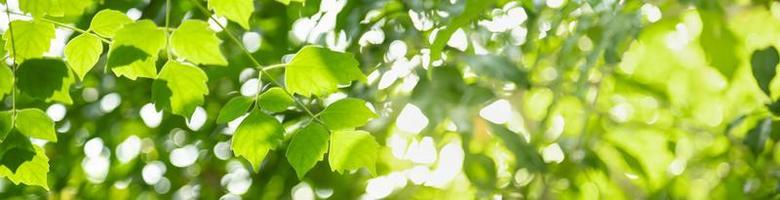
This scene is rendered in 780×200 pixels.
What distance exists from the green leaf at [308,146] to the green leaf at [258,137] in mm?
16

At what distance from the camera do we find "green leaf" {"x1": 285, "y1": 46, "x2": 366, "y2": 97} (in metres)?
0.92

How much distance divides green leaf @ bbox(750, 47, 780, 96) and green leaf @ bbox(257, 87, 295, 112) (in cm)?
60

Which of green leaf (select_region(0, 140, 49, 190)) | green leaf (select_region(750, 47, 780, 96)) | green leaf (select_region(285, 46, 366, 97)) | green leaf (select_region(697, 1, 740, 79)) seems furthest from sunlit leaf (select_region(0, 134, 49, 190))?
green leaf (select_region(697, 1, 740, 79))

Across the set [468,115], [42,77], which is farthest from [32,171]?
[468,115]

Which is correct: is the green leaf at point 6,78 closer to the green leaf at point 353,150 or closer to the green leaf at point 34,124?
the green leaf at point 34,124

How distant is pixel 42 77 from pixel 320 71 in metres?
0.22

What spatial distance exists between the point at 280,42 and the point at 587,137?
55cm

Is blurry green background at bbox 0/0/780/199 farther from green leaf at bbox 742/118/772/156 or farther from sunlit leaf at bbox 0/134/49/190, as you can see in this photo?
sunlit leaf at bbox 0/134/49/190

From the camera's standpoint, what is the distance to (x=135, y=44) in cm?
86

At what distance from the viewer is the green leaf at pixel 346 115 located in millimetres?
915

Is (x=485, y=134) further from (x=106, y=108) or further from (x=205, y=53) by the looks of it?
(x=205, y=53)

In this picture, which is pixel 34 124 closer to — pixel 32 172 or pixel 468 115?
pixel 32 172

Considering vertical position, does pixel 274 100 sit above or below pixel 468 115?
above

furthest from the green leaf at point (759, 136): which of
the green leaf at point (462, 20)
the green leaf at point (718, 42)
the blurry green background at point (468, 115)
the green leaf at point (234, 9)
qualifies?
the green leaf at point (234, 9)
